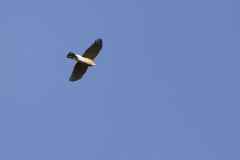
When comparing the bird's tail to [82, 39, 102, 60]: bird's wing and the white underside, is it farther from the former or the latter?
[82, 39, 102, 60]: bird's wing

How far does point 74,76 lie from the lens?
50.4m

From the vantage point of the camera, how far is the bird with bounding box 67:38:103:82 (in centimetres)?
4898

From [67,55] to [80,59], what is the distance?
1.54m

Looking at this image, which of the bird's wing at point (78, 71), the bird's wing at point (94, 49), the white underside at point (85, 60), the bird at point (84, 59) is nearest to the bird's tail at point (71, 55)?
the bird at point (84, 59)

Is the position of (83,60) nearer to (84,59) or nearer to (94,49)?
(84,59)

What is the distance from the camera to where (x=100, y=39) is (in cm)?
4931

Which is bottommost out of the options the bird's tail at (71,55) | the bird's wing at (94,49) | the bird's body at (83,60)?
the bird's tail at (71,55)

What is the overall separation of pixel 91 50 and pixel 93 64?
4.01ft

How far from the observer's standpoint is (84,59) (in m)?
49.4

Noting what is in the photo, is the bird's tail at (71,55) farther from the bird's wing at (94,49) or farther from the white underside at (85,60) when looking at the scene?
the bird's wing at (94,49)

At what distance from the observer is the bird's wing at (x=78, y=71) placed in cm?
5016

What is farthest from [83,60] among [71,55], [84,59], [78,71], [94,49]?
[71,55]

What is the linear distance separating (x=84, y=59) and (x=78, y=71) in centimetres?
135

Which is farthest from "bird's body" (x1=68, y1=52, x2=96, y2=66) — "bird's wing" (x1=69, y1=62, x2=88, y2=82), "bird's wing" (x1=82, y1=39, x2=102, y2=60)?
"bird's wing" (x1=69, y1=62, x2=88, y2=82)
